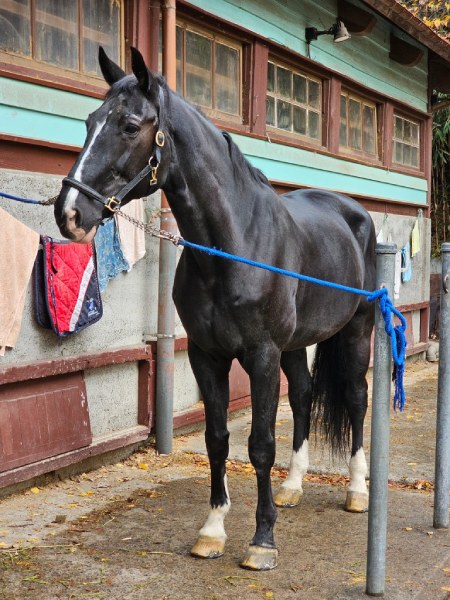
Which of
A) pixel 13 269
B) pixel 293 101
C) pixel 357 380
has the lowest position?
pixel 357 380

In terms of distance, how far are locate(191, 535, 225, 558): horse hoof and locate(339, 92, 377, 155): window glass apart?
6.15 metres

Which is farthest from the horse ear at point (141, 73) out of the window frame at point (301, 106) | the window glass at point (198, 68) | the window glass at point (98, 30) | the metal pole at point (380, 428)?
the window frame at point (301, 106)

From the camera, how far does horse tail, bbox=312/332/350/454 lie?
4.61 meters

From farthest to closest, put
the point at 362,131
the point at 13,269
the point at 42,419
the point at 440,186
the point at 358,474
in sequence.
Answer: the point at 440,186 < the point at 362,131 < the point at 42,419 < the point at 358,474 < the point at 13,269

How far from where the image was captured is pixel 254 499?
14.5 ft

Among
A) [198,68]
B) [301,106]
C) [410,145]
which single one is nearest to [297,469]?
[198,68]

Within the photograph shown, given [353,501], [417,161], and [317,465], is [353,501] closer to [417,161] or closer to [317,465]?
[317,465]

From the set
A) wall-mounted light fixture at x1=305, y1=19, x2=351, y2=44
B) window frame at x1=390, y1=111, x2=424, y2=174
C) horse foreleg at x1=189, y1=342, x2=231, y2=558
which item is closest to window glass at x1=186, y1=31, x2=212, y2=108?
wall-mounted light fixture at x1=305, y1=19, x2=351, y2=44

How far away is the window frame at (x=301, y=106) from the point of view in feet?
23.6

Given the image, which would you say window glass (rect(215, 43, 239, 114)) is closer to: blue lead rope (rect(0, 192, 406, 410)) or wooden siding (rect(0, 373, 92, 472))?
wooden siding (rect(0, 373, 92, 472))

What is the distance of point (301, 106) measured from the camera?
779 centimetres

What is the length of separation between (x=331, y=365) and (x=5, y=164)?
2.29 meters

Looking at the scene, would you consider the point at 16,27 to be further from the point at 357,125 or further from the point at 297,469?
the point at 357,125

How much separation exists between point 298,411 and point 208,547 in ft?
4.11
